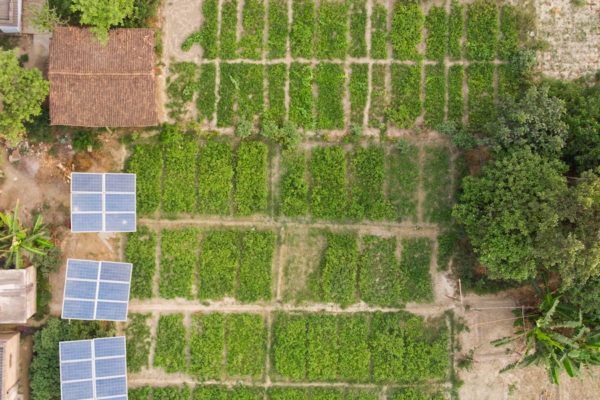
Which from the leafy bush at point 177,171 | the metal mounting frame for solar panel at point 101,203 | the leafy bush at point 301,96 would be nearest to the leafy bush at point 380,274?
the leafy bush at point 301,96

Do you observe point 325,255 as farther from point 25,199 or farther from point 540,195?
point 25,199

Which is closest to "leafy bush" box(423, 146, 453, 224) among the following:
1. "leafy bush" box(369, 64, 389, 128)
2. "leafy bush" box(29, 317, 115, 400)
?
"leafy bush" box(369, 64, 389, 128)

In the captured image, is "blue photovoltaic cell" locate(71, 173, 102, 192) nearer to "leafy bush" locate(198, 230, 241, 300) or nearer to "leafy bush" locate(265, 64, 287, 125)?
"leafy bush" locate(198, 230, 241, 300)

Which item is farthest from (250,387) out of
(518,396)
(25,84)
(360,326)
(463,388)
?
(25,84)

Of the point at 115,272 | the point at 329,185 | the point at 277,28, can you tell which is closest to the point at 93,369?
the point at 115,272

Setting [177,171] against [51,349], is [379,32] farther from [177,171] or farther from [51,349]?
[51,349]
